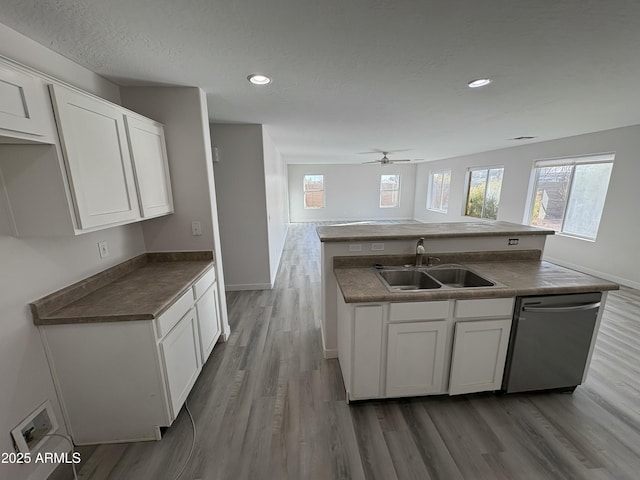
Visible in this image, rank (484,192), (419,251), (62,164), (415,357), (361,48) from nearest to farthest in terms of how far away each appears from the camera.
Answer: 1. (62,164)
2. (361,48)
3. (415,357)
4. (419,251)
5. (484,192)

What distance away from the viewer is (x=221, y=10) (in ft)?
3.82

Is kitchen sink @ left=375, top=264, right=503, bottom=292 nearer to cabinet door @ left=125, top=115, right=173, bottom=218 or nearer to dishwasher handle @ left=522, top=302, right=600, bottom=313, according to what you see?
dishwasher handle @ left=522, top=302, right=600, bottom=313

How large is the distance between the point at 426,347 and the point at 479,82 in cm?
206

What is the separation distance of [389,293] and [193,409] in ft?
5.42

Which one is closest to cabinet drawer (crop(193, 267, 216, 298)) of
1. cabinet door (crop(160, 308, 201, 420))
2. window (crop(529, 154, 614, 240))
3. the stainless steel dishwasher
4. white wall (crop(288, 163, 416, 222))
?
cabinet door (crop(160, 308, 201, 420))

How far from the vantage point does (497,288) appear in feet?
5.69

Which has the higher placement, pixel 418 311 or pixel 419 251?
pixel 419 251

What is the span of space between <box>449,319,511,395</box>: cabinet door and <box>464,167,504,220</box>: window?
554 centimetres

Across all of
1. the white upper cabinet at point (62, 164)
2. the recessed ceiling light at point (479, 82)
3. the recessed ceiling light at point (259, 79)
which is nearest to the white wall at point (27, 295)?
the white upper cabinet at point (62, 164)

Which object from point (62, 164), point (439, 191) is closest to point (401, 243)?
point (62, 164)

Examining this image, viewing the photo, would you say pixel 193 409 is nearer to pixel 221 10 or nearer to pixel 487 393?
pixel 487 393

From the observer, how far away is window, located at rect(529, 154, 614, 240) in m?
4.21

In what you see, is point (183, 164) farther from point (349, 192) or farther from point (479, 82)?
point (349, 192)

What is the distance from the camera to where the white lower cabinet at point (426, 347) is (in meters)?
1.72
